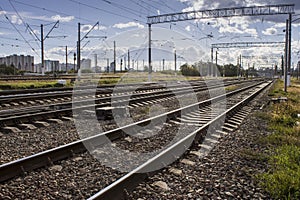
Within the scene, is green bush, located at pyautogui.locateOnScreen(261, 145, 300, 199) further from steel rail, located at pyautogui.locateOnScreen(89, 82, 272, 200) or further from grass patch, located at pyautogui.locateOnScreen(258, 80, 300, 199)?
steel rail, located at pyautogui.locateOnScreen(89, 82, 272, 200)

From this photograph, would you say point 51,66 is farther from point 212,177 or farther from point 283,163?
point 212,177

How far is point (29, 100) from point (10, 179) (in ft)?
36.4

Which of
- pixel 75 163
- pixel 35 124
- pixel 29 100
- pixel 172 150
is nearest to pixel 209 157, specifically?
pixel 172 150

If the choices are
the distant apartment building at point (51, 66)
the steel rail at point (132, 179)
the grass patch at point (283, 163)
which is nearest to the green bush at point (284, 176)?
the grass patch at point (283, 163)

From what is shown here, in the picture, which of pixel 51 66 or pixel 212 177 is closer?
pixel 212 177

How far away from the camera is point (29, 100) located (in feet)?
51.6

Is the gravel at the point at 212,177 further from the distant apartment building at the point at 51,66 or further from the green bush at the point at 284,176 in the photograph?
the distant apartment building at the point at 51,66

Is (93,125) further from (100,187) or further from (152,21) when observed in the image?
(152,21)

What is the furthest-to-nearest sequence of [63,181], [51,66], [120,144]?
[51,66] → [120,144] → [63,181]

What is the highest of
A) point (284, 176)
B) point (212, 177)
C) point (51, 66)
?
point (51, 66)

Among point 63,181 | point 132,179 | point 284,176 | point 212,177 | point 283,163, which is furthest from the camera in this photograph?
point 283,163

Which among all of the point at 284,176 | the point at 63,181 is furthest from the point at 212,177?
the point at 63,181

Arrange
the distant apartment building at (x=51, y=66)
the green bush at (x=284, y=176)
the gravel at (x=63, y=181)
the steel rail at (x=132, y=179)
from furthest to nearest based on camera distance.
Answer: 1. the distant apartment building at (x=51, y=66)
2. the green bush at (x=284, y=176)
3. the gravel at (x=63, y=181)
4. the steel rail at (x=132, y=179)

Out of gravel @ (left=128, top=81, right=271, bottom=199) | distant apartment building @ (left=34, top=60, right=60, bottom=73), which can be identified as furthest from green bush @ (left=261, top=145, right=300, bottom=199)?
distant apartment building @ (left=34, top=60, right=60, bottom=73)
